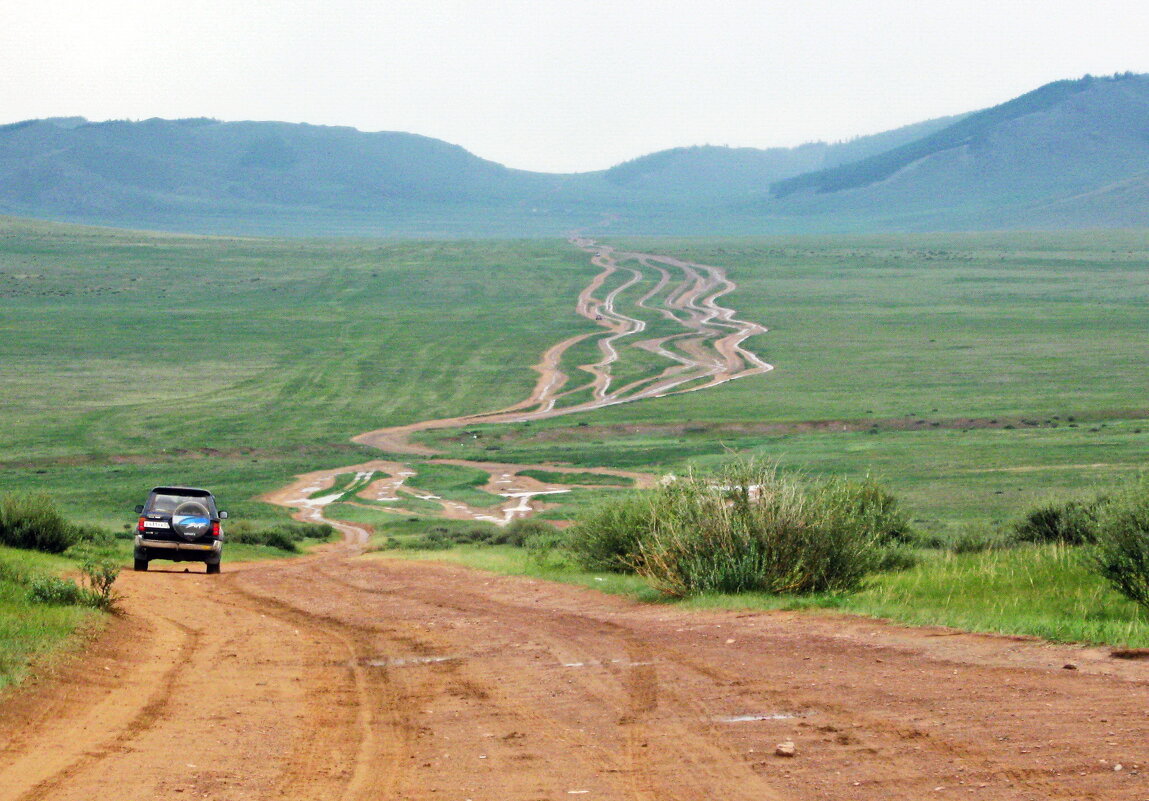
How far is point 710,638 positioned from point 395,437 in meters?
50.4

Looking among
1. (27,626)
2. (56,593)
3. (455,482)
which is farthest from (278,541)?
(27,626)

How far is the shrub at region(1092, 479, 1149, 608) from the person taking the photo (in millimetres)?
13047

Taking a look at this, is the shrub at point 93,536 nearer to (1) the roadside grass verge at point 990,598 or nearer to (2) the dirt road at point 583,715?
(1) the roadside grass verge at point 990,598

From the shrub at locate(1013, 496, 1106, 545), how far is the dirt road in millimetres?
9216

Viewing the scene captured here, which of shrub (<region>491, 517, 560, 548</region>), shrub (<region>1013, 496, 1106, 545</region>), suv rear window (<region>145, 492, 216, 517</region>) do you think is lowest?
shrub (<region>491, 517, 560, 548</region>)

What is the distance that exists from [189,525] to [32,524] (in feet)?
9.75

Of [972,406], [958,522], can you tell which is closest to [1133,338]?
[972,406]

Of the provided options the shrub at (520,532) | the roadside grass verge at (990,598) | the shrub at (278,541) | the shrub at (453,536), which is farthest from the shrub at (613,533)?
the shrub at (278,541)

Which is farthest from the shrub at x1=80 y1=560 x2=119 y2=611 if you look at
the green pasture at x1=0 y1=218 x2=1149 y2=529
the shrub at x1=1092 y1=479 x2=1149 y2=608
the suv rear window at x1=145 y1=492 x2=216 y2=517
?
the green pasture at x1=0 y1=218 x2=1149 y2=529

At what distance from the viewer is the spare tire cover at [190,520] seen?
2470 centimetres

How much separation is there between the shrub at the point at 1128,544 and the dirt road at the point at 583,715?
2.21 meters

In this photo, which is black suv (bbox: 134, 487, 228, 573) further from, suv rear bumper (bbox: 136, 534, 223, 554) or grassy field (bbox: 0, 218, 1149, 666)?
grassy field (bbox: 0, 218, 1149, 666)

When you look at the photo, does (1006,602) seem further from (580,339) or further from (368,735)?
(580,339)

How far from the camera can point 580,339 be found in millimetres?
96125
